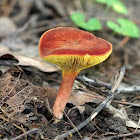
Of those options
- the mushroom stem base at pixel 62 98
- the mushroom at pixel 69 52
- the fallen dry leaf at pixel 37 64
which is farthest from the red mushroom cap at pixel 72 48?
the fallen dry leaf at pixel 37 64

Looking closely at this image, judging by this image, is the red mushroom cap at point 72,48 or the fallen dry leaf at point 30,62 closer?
the red mushroom cap at point 72,48

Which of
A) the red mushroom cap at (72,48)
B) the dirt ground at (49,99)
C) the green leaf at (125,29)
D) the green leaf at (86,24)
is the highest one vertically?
the red mushroom cap at (72,48)

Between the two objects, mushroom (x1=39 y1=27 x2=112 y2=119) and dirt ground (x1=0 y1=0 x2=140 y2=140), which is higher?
mushroom (x1=39 y1=27 x2=112 y2=119)

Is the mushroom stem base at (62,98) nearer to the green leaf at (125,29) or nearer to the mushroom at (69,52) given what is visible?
the mushroom at (69,52)

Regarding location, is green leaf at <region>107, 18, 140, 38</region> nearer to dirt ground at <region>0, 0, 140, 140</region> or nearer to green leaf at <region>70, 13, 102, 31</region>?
green leaf at <region>70, 13, 102, 31</region>

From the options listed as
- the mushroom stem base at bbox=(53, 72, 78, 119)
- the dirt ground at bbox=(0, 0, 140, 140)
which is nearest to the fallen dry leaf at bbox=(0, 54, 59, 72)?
the dirt ground at bbox=(0, 0, 140, 140)

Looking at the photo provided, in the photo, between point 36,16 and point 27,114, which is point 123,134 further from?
point 36,16

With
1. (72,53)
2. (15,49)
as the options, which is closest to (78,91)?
(72,53)

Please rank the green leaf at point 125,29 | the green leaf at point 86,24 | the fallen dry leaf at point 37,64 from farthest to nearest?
the green leaf at point 125,29
the green leaf at point 86,24
the fallen dry leaf at point 37,64
